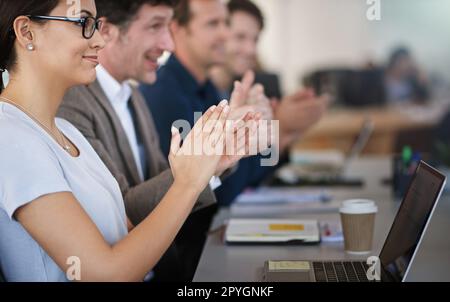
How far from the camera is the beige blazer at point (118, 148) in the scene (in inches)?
65.8

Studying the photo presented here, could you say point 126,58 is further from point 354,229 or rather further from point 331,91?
point 331,91

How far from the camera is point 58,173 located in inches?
49.6

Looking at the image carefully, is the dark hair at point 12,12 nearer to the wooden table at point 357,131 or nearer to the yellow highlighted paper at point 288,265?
the yellow highlighted paper at point 288,265

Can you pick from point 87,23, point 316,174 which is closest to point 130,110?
point 87,23

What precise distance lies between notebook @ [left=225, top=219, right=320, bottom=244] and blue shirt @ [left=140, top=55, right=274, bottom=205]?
1.34 ft

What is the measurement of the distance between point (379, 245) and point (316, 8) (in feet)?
23.8

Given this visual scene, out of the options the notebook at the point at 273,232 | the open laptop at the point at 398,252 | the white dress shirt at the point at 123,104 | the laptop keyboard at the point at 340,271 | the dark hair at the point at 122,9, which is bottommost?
the notebook at the point at 273,232

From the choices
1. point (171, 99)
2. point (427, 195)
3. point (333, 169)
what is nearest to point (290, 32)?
point (333, 169)

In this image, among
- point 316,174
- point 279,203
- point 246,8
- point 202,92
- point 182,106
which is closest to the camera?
point 279,203

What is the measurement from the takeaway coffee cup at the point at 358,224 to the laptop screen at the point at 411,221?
0.17 m

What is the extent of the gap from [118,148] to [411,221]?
2.83 ft

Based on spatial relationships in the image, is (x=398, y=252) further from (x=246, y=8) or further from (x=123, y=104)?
(x=246, y=8)

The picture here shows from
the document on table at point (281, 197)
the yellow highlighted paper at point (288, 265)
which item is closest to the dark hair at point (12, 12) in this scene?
the yellow highlighted paper at point (288, 265)

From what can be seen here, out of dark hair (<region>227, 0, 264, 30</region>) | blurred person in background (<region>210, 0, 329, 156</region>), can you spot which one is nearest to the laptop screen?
blurred person in background (<region>210, 0, 329, 156</region>)
